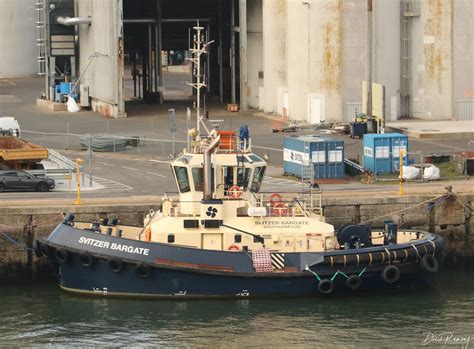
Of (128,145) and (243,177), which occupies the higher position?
(243,177)

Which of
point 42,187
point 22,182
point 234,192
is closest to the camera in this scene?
point 234,192

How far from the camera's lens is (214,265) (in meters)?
43.9

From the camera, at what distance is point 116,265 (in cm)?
4412

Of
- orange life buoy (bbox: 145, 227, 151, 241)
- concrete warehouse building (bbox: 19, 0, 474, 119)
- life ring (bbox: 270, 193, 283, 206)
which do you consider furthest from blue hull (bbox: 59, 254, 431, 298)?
concrete warehouse building (bbox: 19, 0, 474, 119)

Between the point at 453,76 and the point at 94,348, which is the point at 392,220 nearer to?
the point at 94,348

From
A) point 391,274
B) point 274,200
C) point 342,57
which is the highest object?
point 342,57

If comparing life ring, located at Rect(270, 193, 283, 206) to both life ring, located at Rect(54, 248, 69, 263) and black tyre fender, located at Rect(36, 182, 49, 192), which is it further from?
black tyre fender, located at Rect(36, 182, 49, 192)

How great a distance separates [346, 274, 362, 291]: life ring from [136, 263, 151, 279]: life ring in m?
5.96

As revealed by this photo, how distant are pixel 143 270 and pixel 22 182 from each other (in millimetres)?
11338

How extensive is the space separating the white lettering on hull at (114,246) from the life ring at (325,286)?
17.2 feet

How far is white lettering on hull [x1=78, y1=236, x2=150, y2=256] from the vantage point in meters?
43.9

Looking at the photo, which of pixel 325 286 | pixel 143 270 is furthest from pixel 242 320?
pixel 143 270

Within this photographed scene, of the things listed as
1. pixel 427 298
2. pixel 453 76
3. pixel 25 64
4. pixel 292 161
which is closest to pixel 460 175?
pixel 292 161

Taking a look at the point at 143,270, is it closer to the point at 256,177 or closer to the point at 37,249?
the point at 37,249
